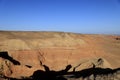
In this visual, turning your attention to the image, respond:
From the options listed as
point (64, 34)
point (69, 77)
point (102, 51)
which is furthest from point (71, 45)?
point (69, 77)

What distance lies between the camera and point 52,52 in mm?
17781

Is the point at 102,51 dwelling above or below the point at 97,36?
below

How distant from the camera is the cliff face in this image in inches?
585

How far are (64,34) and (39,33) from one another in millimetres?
2749

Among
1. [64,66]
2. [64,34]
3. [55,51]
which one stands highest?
[64,34]

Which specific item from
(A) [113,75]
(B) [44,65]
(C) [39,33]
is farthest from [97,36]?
(A) [113,75]

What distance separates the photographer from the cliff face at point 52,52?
14.9m

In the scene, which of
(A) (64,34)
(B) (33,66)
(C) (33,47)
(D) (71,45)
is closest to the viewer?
(B) (33,66)

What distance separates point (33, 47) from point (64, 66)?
10.7ft

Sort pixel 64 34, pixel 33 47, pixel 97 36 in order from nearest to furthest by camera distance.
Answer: pixel 33 47 → pixel 64 34 → pixel 97 36

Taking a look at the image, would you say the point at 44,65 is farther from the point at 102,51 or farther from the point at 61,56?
the point at 102,51

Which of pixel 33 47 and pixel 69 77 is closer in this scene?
pixel 69 77

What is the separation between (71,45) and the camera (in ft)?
63.8

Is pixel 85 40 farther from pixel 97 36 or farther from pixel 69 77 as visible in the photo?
pixel 69 77
